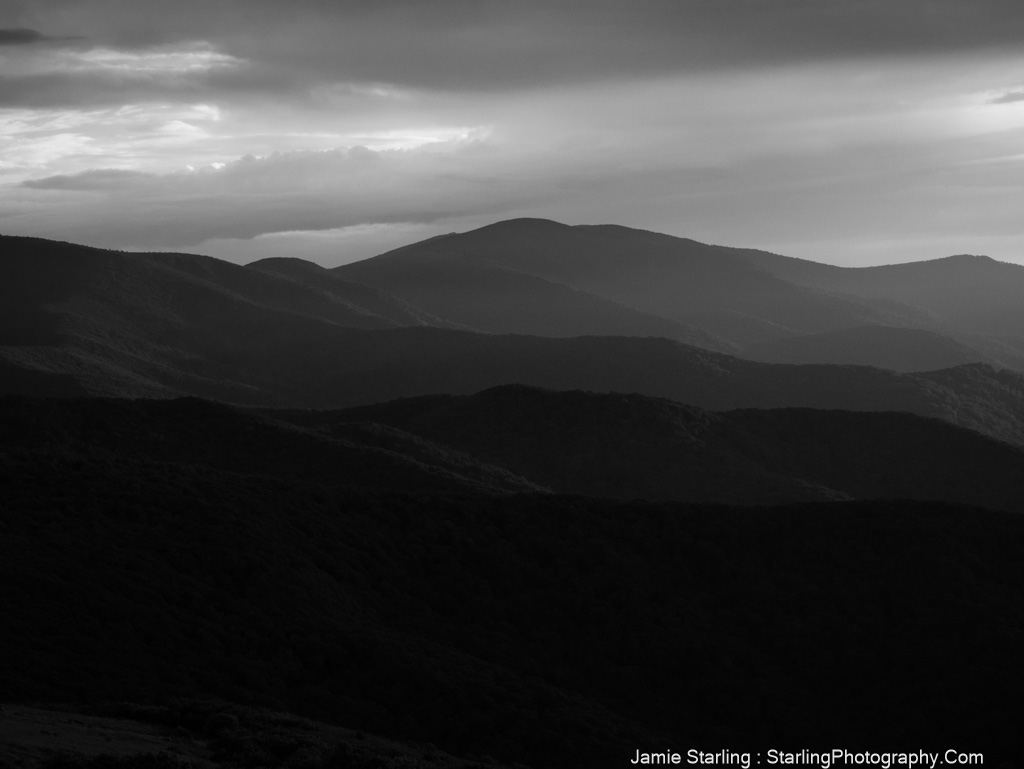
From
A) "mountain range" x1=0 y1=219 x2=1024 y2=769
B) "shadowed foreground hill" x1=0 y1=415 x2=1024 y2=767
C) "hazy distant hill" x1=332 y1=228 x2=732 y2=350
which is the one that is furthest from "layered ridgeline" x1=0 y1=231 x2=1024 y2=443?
"shadowed foreground hill" x1=0 y1=415 x2=1024 y2=767

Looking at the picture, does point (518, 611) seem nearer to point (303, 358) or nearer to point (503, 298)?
point (303, 358)

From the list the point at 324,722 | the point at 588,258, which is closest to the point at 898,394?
the point at 324,722

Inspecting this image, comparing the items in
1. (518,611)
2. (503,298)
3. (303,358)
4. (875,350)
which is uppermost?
(503,298)

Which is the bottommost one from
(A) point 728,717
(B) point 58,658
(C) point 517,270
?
(A) point 728,717

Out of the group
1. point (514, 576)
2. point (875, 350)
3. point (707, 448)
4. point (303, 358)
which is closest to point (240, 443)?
point (514, 576)

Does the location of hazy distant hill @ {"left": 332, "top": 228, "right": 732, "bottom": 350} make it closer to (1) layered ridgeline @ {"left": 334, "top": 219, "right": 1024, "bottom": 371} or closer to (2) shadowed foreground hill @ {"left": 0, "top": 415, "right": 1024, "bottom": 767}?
(1) layered ridgeline @ {"left": 334, "top": 219, "right": 1024, "bottom": 371}

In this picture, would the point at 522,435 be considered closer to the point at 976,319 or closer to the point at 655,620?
the point at 655,620
